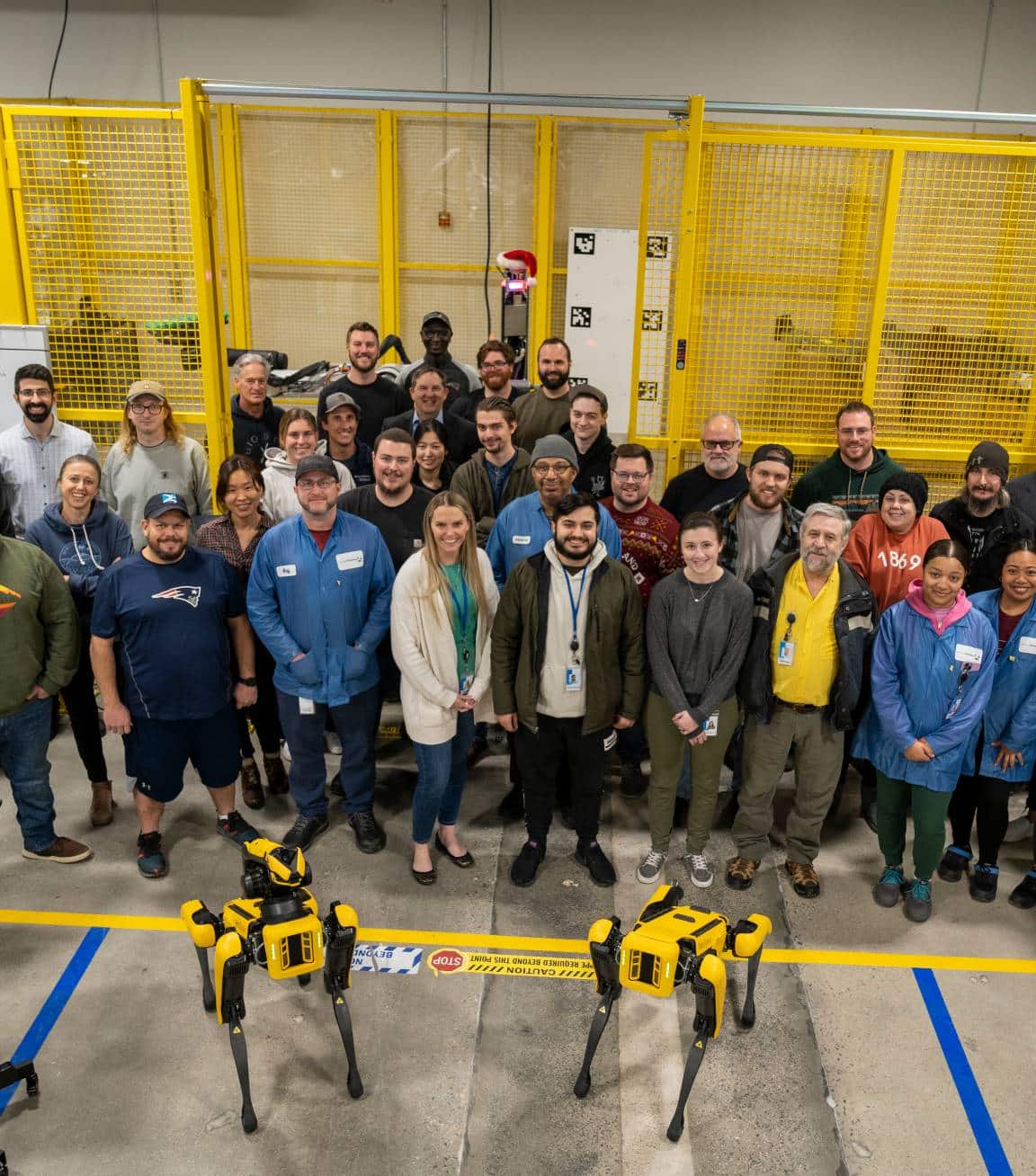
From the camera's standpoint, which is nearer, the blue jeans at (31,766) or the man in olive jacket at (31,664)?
the man in olive jacket at (31,664)

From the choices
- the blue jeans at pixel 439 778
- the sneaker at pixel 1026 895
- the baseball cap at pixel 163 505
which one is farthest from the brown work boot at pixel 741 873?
the baseball cap at pixel 163 505

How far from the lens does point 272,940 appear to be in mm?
3018

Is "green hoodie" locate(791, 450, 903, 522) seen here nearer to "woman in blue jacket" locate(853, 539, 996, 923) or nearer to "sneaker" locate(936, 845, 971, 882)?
"woman in blue jacket" locate(853, 539, 996, 923)

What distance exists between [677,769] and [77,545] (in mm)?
3154

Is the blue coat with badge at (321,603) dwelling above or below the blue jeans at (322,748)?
above

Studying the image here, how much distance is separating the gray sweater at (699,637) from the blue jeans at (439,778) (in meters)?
0.96

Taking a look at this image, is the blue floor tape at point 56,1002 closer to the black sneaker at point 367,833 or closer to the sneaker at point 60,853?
the sneaker at point 60,853

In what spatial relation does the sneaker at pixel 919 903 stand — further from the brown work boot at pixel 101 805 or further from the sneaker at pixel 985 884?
the brown work boot at pixel 101 805

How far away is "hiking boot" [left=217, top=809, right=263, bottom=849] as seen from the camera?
469cm

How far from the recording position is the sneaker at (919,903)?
4297 mm

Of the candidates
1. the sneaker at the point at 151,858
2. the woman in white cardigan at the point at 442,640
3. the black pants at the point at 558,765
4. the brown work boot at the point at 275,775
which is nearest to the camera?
the woman in white cardigan at the point at 442,640

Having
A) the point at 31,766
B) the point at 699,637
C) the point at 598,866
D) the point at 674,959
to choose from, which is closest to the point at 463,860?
the point at 598,866

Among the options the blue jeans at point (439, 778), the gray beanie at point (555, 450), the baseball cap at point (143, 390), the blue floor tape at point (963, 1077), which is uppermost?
the baseball cap at point (143, 390)

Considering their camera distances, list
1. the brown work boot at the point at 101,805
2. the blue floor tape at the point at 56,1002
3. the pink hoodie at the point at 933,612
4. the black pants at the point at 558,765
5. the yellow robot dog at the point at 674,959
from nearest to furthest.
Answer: the yellow robot dog at the point at 674,959 → the blue floor tape at the point at 56,1002 → the pink hoodie at the point at 933,612 → the black pants at the point at 558,765 → the brown work boot at the point at 101,805
